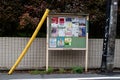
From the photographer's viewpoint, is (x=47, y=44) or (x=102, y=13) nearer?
(x=47, y=44)

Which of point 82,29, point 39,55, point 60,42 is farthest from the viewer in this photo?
point 39,55

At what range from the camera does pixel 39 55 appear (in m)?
12.5

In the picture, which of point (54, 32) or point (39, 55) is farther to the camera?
point (39, 55)

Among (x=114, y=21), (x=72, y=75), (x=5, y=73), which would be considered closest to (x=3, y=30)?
(x=5, y=73)

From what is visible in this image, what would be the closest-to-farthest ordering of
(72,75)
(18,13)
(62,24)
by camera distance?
(72,75)
(62,24)
(18,13)

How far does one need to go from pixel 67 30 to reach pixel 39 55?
4.89 ft

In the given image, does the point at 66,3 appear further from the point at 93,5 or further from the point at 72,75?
the point at 72,75

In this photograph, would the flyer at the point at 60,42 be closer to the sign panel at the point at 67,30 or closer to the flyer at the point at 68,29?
the sign panel at the point at 67,30

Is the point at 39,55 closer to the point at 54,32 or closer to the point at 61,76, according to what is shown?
the point at 54,32

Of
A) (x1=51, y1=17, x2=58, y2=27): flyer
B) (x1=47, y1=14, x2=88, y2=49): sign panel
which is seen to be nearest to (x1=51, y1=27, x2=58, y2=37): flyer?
(x1=47, y1=14, x2=88, y2=49): sign panel

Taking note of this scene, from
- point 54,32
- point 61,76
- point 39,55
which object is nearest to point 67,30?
point 54,32

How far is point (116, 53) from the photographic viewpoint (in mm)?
12961

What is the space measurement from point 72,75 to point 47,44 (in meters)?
1.43

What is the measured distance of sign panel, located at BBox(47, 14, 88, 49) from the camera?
11906 mm
